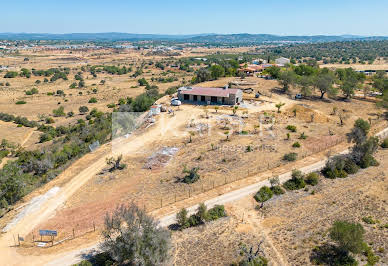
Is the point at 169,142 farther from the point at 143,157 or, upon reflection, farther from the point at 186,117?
the point at 186,117

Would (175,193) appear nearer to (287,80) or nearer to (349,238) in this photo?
(349,238)

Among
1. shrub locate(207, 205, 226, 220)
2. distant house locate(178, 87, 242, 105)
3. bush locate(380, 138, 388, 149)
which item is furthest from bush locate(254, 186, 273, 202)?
distant house locate(178, 87, 242, 105)

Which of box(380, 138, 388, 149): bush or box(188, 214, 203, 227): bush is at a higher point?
box(380, 138, 388, 149): bush

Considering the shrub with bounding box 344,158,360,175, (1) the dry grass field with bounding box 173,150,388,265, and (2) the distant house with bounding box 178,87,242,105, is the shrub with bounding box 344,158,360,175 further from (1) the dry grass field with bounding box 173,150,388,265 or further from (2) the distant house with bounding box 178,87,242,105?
(2) the distant house with bounding box 178,87,242,105

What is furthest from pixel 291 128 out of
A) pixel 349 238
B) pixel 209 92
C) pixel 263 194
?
pixel 349 238

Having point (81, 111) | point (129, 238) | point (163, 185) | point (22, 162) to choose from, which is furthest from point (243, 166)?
point (81, 111)
